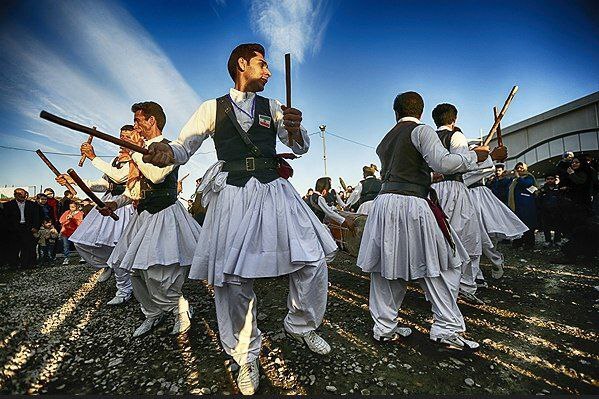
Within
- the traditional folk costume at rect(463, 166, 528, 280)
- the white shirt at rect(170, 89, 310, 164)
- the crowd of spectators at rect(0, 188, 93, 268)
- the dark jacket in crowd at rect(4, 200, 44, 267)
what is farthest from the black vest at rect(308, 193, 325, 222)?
the dark jacket in crowd at rect(4, 200, 44, 267)

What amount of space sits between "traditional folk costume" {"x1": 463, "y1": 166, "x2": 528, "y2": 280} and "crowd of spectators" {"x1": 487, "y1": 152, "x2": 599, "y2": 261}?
2164mm

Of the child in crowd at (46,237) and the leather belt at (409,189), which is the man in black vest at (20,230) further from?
the leather belt at (409,189)

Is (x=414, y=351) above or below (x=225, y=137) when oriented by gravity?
below

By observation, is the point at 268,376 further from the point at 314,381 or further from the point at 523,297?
the point at 523,297

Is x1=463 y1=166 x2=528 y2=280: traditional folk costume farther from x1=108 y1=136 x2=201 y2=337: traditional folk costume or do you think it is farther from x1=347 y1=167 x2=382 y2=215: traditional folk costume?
x1=108 y1=136 x2=201 y2=337: traditional folk costume

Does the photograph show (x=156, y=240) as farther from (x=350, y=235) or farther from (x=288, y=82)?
(x=350, y=235)

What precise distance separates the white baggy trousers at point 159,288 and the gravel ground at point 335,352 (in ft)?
0.81

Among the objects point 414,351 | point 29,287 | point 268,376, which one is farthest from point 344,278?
point 29,287

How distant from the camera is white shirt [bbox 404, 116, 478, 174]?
2184mm

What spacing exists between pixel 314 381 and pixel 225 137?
65.2 inches

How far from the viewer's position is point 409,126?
2.46 metres

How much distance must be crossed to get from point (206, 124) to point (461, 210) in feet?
9.35

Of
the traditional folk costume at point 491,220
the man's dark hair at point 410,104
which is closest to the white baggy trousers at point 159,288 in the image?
the man's dark hair at point 410,104

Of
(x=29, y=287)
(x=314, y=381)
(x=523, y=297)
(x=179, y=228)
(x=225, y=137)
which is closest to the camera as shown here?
(x=314, y=381)
